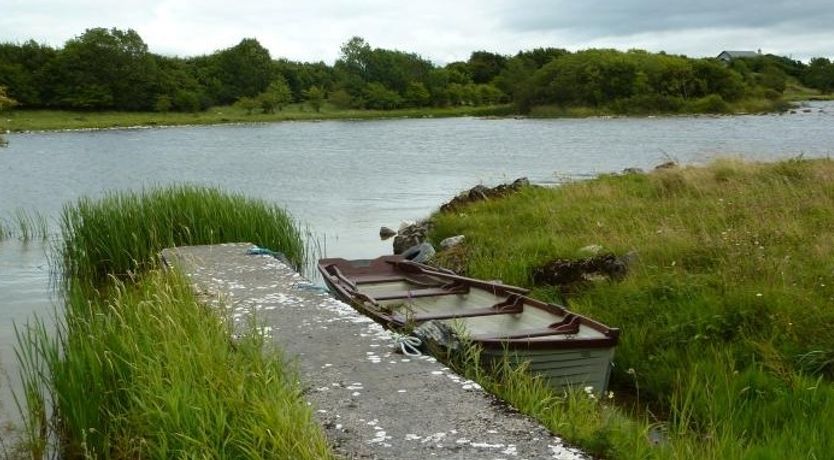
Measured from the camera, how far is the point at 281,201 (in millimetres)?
26828

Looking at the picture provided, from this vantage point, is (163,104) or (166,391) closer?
(166,391)

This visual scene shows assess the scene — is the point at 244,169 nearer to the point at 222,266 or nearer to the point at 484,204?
the point at 484,204

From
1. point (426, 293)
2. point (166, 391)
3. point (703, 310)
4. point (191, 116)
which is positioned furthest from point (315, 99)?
point (166, 391)

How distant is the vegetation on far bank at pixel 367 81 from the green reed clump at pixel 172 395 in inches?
3639

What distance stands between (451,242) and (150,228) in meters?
4.73

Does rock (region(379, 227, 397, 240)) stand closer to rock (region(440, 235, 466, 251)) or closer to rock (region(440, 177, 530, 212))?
rock (region(440, 177, 530, 212))

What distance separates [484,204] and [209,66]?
116 metres

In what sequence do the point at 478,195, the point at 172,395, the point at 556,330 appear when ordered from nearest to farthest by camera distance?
the point at 172,395, the point at 556,330, the point at 478,195

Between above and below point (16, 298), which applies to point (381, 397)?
above

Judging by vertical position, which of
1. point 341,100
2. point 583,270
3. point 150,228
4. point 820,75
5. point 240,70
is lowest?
point 583,270

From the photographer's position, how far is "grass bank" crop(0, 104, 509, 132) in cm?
8506

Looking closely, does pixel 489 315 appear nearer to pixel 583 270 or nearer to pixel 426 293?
pixel 426 293

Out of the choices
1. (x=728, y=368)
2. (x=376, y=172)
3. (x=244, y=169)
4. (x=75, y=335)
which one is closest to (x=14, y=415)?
(x=75, y=335)

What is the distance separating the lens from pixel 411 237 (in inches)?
623
